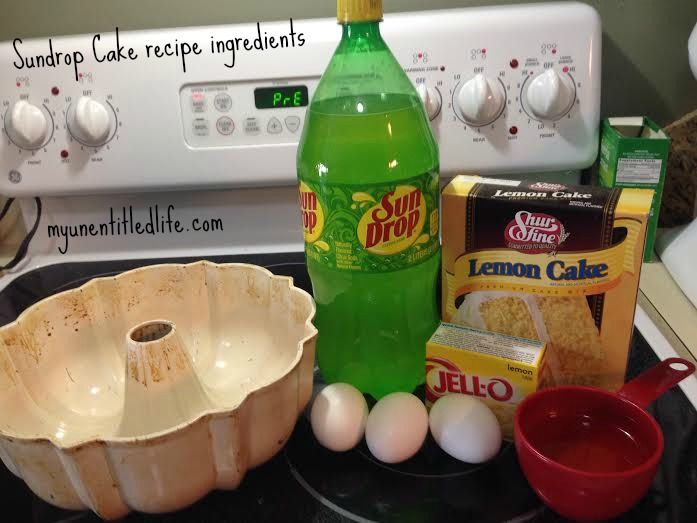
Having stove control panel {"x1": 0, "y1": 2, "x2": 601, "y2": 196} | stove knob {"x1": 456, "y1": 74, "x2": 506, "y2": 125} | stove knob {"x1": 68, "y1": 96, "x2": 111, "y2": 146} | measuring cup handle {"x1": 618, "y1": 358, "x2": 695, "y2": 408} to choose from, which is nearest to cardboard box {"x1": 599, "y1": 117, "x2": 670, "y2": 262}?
stove control panel {"x1": 0, "y1": 2, "x2": 601, "y2": 196}

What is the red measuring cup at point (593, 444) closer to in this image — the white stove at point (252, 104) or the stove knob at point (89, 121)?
the white stove at point (252, 104)

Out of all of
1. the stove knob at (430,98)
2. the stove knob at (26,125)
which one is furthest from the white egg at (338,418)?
the stove knob at (26,125)

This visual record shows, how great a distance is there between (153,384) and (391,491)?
0.21 metres

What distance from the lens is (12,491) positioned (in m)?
0.48

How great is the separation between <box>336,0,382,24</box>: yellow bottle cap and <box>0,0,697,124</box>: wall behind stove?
33cm

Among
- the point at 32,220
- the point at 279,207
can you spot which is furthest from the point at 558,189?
the point at 32,220

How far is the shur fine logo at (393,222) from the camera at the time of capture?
0.51m

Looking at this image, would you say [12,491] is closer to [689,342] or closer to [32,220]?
[32,220]

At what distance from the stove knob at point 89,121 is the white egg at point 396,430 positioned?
1.58 feet

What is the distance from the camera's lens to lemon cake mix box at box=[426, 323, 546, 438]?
50cm

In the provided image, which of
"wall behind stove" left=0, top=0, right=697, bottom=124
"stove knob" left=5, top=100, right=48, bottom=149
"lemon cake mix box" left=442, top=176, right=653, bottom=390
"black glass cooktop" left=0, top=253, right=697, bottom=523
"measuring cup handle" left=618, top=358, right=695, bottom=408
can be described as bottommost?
"black glass cooktop" left=0, top=253, right=697, bottom=523

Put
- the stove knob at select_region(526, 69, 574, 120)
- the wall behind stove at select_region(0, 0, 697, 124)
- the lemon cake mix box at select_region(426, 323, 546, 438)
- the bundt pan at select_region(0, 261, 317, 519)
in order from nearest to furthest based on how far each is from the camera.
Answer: the bundt pan at select_region(0, 261, 317, 519), the lemon cake mix box at select_region(426, 323, 546, 438), the stove knob at select_region(526, 69, 574, 120), the wall behind stove at select_region(0, 0, 697, 124)

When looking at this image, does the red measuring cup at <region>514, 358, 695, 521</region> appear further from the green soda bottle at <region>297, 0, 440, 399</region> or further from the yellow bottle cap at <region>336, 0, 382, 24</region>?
the yellow bottle cap at <region>336, 0, 382, 24</region>

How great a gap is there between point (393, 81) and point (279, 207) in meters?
0.31
